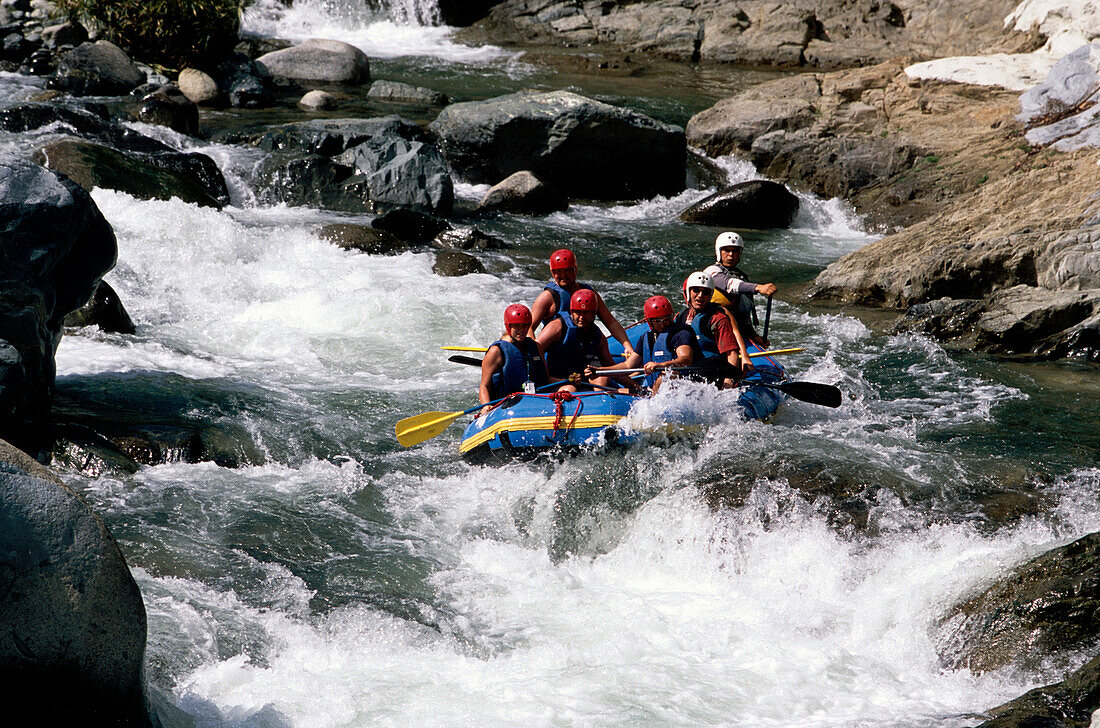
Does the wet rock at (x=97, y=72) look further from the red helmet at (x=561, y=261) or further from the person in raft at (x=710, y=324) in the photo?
the person in raft at (x=710, y=324)

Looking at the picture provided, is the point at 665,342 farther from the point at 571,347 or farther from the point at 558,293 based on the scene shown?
the point at 558,293

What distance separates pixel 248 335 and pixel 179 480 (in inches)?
126

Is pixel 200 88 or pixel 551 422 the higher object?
pixel 200 88

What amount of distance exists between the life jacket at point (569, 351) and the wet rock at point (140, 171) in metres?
6.52

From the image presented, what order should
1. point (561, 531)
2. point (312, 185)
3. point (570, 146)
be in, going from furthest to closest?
point (570, 146) → point (312, 185) → point (561, 531)

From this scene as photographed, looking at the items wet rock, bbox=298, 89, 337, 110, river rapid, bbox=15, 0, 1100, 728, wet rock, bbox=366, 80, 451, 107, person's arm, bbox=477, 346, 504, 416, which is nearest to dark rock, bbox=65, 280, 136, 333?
river rapid, bbox=15, 0, 1100, 728

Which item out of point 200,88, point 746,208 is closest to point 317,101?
point 200,88

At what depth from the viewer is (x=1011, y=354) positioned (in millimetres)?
8594

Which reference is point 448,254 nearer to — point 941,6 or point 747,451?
point 747,451

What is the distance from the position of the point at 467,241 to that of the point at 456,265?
771 mm

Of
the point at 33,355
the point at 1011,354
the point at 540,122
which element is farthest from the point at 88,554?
the point at 540,122

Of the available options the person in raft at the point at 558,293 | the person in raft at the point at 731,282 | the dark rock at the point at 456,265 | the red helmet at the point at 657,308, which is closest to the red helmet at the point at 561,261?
the person in raft at the point at 558,293

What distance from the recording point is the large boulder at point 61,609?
10.4 ft

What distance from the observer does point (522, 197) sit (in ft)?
43.0
